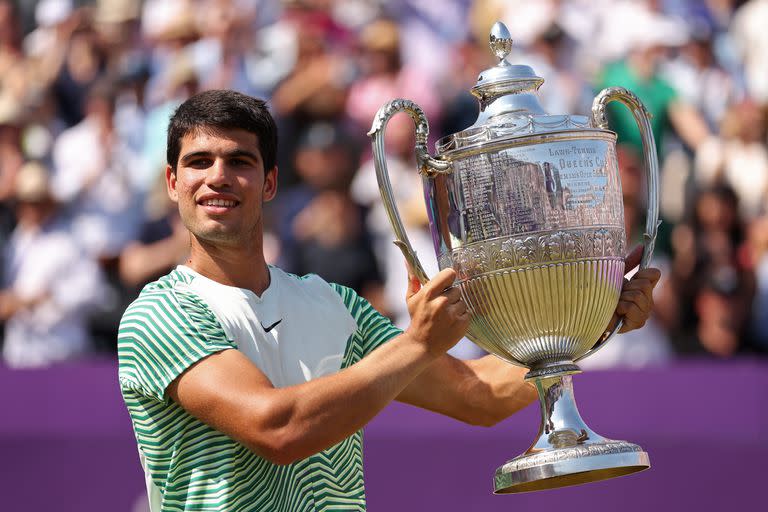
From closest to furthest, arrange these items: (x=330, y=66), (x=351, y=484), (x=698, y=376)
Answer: (x=351, y=484) < (x=698, y=376) < (x=330, y=66)


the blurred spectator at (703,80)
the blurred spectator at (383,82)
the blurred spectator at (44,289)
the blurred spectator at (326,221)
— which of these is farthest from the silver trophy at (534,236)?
the blurred spectator at (703,80)

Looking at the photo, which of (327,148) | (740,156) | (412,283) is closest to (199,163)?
(412,283)

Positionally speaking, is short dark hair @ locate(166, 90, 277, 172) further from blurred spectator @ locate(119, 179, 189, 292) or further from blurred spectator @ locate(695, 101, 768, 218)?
blurred spectator @ locate(695, 101, 768, 218)

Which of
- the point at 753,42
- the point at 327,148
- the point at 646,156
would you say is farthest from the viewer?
the point at 753,42

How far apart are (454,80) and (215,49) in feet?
4.27

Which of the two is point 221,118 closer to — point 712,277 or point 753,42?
point 712,277

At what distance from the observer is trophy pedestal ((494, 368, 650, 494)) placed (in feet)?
10.9

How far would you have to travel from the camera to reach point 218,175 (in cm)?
330

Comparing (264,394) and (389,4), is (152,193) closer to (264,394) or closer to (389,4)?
(389,4)

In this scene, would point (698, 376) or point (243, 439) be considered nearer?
point (243, 439)

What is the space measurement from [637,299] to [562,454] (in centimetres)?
44

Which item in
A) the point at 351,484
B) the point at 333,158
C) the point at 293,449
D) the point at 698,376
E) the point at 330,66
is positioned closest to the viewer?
the point at 293,449

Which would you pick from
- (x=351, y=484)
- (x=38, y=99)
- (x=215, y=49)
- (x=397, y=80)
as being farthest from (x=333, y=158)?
(x=351, y=484)

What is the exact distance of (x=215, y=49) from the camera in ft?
25.3
